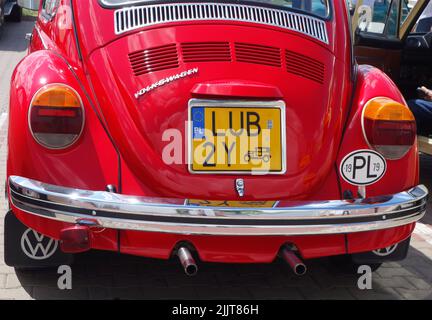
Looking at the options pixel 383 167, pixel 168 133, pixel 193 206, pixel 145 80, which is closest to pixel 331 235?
pixel 383 167

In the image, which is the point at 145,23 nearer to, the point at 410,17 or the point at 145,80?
the point at 145,80

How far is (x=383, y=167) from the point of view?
3.57m

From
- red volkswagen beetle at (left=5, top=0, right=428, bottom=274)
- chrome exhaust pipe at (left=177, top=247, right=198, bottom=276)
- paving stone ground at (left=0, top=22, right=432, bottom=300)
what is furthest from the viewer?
paving stone ground at (left=0, top=22, right=432, bottom=300)

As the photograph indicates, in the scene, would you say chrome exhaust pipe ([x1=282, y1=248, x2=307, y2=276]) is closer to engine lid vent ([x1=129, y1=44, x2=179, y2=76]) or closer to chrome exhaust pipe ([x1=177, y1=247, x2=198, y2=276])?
chrome exhaust pipe ([x1=177, y1=247, x2=198, y2=276])

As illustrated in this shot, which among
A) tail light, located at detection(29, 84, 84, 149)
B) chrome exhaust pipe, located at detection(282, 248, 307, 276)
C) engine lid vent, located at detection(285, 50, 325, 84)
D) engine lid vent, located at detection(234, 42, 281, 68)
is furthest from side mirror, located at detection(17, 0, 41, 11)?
chrome exhaust pipe, located at detection(282, 248, 307, 276)

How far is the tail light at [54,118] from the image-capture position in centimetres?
326

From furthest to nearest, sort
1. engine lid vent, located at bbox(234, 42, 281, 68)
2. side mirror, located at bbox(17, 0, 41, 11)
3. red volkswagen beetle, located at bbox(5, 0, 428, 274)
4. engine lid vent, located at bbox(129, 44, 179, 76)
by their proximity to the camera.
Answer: side mirror, located at bbox(17, 0, 41, 11) → engine lid vent, located at bbox(234, 42, 281, 68) → engine lid vent, located at bbox(129, 44, 179, 76) → red volkswagen beetle, located at bbox(5, 0, 428, 274)

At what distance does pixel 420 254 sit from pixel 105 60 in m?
2.55

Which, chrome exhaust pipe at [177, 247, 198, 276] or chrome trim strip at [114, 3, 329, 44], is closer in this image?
chrome exhaust pipe at [177, 247, 198, 276]

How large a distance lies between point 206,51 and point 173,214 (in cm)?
93

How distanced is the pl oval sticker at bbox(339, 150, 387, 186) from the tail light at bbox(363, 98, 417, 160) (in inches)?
2.0

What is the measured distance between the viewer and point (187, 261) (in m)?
3.08

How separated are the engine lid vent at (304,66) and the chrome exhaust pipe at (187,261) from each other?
3.67 ft

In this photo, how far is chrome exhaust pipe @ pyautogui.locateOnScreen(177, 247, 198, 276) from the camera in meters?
3.05
